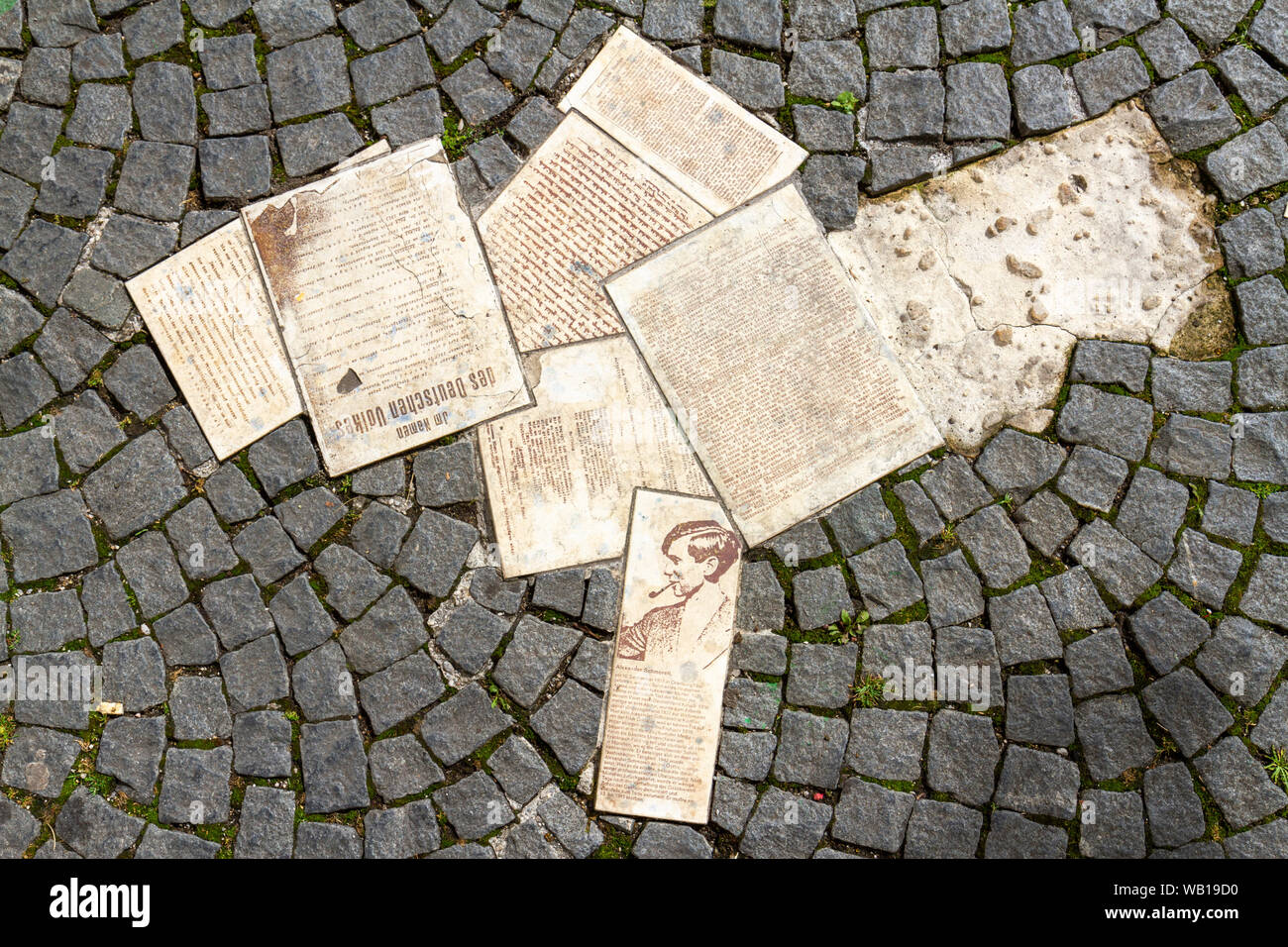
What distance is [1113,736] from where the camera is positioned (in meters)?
4.41

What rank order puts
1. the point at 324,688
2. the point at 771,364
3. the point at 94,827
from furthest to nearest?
the point at 771,364
the point at 324,688
the point at 94,827

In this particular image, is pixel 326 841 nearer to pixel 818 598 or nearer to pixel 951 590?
pixel 818 598

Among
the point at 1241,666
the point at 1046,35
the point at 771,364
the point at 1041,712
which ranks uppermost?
the point at 1046,35

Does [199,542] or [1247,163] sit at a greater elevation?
[1247,163]

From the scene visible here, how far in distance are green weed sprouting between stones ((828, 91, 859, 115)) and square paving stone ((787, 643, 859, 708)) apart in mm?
2542

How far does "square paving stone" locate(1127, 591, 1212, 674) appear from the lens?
4.44 m

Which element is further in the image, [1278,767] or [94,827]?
[1278,767]

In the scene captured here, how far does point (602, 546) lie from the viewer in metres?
4.43

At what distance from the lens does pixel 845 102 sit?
460 cm

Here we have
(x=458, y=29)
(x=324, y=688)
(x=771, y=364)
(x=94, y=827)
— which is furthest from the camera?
(x=458, y=29)

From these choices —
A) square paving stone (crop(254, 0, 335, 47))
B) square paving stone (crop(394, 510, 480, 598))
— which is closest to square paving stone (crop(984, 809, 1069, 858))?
square paving stone (crop(394, 510, 480, 598))

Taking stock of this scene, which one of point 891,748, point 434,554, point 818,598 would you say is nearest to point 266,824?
point 434,554

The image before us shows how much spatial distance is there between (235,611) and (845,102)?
12.2ft
